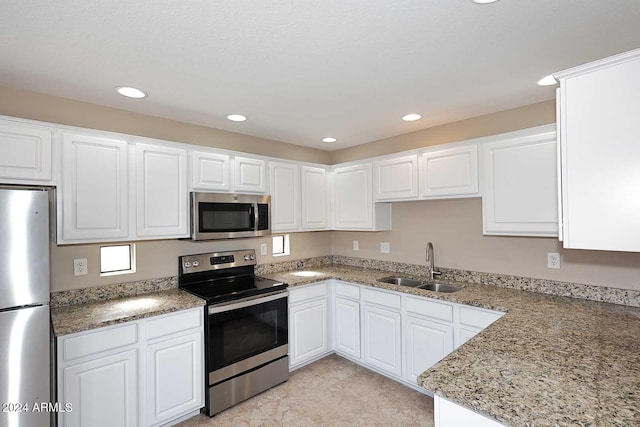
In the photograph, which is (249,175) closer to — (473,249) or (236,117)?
(236,117)

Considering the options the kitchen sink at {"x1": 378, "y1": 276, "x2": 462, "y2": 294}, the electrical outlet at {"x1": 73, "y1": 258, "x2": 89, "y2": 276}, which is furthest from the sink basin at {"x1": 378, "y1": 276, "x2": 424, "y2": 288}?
the electrical outlet at {"x1": 73, "y1": 258, "x2": 89, "y2": 276}

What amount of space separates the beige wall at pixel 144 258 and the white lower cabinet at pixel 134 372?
23.8 inches

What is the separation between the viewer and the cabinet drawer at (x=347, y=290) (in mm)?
3176

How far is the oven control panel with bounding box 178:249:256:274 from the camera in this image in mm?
2867

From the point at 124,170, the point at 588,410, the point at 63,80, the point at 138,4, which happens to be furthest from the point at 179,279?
the point at 588,410

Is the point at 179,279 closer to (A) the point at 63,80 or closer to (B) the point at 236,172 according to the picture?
(B) the point at 236,172

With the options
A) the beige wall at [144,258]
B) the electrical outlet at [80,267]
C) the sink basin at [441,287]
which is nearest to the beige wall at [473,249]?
the sink basin at [441,287]

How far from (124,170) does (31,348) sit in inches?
48.1

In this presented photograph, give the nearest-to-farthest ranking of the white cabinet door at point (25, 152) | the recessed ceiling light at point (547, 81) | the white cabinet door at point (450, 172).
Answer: the white cabinet door at point (25, 152) < the recessed ceiling light at point (547, 81) < the white cabinet door at point (450, 172)

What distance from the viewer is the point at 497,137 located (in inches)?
96.9

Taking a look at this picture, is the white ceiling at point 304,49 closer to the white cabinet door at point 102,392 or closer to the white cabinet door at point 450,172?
the white cabinet door at point 450,172

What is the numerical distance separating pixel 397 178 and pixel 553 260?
4.72 ft

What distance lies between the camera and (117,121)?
2533mm

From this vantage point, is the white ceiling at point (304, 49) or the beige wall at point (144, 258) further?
the beige wall at point (144, 258)
